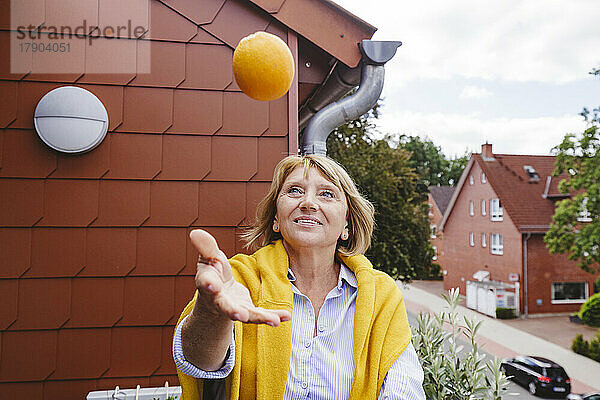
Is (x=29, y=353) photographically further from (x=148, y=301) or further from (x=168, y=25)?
(x=168, y=25)

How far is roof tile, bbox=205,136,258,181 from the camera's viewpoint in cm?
207

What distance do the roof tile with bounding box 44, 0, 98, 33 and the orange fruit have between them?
1.07 metres

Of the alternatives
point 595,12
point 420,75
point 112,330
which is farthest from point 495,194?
point 112,330

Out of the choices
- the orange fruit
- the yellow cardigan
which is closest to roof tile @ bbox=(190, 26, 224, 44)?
the orange fruit

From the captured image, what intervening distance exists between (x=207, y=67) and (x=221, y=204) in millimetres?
692

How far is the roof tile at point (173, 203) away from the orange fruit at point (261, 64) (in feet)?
2.57

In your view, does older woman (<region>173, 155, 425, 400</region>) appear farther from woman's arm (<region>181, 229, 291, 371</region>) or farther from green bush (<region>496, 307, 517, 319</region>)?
green bush (<region>496, 307, 517, 319</region>)

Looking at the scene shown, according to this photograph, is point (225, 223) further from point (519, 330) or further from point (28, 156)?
point (519, 330)

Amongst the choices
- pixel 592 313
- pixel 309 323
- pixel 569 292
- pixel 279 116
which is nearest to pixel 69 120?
pixel 279 116

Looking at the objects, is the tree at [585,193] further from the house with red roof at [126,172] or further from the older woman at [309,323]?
the older woman at [309,323]

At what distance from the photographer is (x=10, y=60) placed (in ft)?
6.37

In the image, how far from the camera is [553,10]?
589 inches

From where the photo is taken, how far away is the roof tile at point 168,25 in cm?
207

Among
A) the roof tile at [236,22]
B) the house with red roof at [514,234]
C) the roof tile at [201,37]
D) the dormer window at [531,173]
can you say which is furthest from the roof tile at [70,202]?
the dormer window at [531,173]
